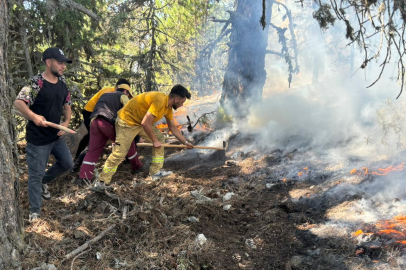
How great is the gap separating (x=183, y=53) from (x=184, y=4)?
2346 mm

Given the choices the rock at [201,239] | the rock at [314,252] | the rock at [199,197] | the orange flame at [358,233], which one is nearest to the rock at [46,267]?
the rock at [201,239]

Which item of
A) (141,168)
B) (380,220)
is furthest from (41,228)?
(380,220)

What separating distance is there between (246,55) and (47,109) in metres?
A: 7.25

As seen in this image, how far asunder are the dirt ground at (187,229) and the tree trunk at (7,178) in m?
0.16

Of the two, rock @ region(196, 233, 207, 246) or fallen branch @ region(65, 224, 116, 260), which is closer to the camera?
fallen branch @ region(65, 224, 116, 260)

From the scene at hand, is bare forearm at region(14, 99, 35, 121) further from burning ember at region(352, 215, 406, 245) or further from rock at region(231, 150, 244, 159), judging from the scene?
rock at region(231, 150, 244, 159)

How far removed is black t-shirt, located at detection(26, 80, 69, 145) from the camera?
142 inches

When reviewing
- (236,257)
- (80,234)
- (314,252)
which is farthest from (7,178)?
(314,252)

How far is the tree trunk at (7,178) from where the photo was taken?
2584mm

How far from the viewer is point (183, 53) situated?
39.1 ft

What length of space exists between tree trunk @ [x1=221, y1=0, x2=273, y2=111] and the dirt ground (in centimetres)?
493

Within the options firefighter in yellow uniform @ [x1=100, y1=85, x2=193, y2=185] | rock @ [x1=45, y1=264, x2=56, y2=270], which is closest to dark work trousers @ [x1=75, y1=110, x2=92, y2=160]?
firefighter in yellow uniform @ [x1=100, y1=85, x2=193, y2=185]

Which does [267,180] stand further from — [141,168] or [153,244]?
[153,244]

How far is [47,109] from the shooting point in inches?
145
